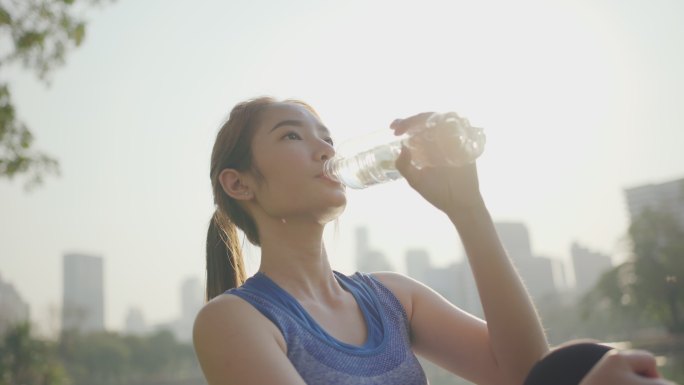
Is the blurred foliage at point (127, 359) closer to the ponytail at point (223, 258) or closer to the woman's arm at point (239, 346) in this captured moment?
the ponytail at point (223, 258)

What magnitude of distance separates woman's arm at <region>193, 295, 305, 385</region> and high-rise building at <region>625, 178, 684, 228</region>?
72.7ft

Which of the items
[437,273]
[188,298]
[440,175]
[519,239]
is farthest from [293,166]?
[188,298]

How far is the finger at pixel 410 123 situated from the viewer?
1216 mm

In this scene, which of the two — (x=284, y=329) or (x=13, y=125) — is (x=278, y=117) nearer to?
(x=284, y=329)

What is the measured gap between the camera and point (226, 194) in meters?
1.54

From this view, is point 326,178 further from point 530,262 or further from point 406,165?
point 530,262

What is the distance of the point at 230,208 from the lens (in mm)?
1556

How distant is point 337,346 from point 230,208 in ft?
1.76

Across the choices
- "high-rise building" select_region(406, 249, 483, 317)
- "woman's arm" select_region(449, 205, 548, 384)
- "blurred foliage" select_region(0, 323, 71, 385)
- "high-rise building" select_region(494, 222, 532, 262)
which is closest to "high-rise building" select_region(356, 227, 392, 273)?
"high-rise building" select_region(406, 249, 483, 317)

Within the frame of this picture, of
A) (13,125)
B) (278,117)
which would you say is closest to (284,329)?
(278,117)

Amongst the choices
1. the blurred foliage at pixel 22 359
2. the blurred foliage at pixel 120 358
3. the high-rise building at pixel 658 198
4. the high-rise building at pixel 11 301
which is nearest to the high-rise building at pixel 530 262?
the high-rise building at pixel 658 198

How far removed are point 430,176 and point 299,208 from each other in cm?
31

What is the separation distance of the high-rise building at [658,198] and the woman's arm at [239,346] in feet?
72.7

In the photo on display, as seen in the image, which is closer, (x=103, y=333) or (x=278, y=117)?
(x=278, y=117)
